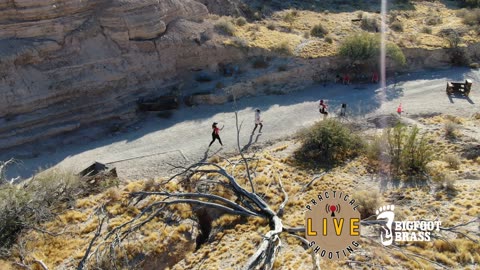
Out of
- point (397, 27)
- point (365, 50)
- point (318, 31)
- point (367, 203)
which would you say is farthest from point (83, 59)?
point (397, 27)

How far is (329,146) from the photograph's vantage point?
16.7 meters

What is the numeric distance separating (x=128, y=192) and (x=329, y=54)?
606 inches

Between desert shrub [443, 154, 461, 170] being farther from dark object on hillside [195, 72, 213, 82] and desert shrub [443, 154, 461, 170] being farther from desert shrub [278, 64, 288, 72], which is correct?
dark object on hillside [195, 72, 213, 82]

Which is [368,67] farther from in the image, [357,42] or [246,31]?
[246,31]

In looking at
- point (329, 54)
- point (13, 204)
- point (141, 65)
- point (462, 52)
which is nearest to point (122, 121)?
point (141, 65)

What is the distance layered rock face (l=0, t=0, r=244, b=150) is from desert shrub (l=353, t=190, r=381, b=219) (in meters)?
11.8

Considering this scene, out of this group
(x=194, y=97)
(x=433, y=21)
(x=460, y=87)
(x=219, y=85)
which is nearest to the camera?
(x=194, y=97)

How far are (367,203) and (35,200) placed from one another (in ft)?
33.8

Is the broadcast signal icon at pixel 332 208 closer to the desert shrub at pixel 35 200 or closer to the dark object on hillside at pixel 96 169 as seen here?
the desert shrub at pixel 35 200

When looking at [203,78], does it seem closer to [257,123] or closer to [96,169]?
[257,123]

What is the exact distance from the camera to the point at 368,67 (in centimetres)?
2500

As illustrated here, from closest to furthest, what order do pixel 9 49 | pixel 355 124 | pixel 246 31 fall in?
1. pixel 9 49
2. pixel 355 124
3. pixel 246 31

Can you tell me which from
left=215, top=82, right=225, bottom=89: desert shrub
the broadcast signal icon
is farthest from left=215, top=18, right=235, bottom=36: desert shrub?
the broadcast signal icon

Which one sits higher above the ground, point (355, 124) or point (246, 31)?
point (246, 31)
